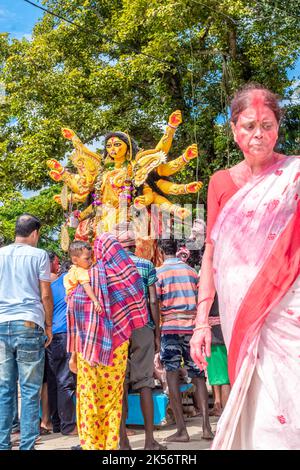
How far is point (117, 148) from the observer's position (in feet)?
33.2

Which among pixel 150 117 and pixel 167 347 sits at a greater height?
pixel 150 117

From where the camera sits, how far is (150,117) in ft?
62.5

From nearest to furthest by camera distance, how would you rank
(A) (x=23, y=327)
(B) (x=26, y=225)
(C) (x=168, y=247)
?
(A) (x=23, y=327) < (B) (x=26, y=225) < (C) (x=168, y=247)

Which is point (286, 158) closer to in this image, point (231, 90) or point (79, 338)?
point (79, 338)

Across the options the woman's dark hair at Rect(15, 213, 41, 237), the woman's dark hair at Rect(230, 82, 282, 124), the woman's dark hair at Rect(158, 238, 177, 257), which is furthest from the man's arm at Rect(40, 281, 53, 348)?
the woman's dark hair at Rect(230, 82, 282, 124)

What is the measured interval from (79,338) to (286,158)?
2.47 meters

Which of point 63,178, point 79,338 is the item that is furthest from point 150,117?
point 79,338

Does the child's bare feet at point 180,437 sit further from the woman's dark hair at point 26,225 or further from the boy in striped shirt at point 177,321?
the woman's dark hair at point 26,225

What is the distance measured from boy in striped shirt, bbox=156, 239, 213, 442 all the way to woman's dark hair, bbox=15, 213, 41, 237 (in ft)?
5.17

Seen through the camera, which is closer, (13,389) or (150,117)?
(13,389)

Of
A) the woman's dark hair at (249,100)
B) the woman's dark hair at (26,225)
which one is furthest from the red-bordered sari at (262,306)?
the woman's dark hair at (26,225)

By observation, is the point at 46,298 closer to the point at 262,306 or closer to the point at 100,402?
the point at 100,402

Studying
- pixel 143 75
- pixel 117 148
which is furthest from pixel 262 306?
pixel 143 75

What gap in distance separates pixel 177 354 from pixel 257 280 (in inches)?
140
